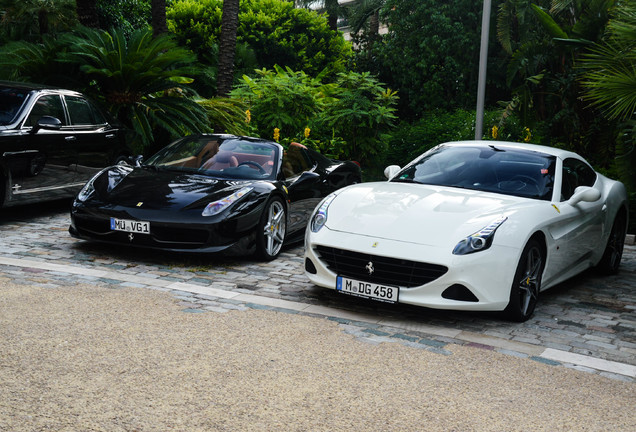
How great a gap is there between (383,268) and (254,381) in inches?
75.8

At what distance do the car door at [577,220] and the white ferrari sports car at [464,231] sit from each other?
0.02 metres

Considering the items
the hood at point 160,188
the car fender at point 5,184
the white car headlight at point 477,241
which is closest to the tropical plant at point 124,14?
the car fender at point 5,184

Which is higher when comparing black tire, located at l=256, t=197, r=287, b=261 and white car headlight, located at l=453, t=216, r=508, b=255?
white car headlight, located at l=453, t=216, r=508, b=255

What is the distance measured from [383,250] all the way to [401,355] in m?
1.10

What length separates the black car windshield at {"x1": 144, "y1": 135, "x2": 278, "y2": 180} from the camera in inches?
332

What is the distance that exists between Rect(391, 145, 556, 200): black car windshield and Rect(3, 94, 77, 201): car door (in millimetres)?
4496

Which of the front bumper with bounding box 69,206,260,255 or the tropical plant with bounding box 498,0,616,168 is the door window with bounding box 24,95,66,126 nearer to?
the front bumper with bounding box 69,206,260,255

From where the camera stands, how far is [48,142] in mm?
9539

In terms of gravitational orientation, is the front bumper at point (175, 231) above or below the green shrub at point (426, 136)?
above

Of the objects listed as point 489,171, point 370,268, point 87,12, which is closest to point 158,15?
point 87,12

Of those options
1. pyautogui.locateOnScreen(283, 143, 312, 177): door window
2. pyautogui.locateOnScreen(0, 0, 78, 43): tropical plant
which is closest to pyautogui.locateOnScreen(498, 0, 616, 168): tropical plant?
pyautogui.locateOnScreen(283, 143, 312, 177): door window

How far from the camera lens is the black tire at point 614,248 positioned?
8.33 meters

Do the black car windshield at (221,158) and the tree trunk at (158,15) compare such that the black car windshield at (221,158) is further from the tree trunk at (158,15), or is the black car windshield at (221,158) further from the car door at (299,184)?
the tree trunk at (158,15)

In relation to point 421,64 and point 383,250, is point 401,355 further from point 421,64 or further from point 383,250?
point 421,64
